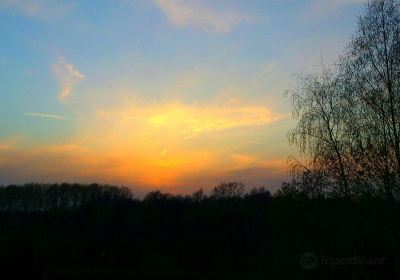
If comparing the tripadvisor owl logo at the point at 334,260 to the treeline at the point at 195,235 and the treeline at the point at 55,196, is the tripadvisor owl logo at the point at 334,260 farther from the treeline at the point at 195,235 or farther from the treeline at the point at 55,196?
the treeline at the point at 55,196

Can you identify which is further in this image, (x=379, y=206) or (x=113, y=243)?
(x=113, y=243)

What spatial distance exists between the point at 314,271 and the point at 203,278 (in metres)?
47.1

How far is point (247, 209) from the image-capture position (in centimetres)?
7225

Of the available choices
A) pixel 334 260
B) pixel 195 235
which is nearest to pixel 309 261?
pixel 334 260

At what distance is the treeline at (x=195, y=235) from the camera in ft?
50.5

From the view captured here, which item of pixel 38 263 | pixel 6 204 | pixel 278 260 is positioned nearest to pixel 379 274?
pixel 278 260

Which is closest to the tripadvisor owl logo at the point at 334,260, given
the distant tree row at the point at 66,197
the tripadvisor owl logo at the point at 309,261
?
the tripadvisor owl logo at the point at 309,261

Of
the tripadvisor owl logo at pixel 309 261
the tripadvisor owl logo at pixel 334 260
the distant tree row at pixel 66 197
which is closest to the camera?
the tripadvisor owl logo at pixel 334 260

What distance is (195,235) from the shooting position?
258 feet

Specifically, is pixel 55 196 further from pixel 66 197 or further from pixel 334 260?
pixel 334 260

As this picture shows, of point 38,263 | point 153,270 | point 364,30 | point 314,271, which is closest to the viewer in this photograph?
point 314,271

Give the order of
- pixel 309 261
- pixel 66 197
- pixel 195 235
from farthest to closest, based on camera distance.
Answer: pixel 66 197
pixel 195 235
pixel 309 261

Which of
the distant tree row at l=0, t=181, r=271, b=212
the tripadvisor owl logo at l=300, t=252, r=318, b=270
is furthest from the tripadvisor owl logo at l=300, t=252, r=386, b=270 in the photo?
the distant tree row at l=0, t=181, r=271, b=212

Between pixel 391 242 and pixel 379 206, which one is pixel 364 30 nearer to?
pixel 379 206
